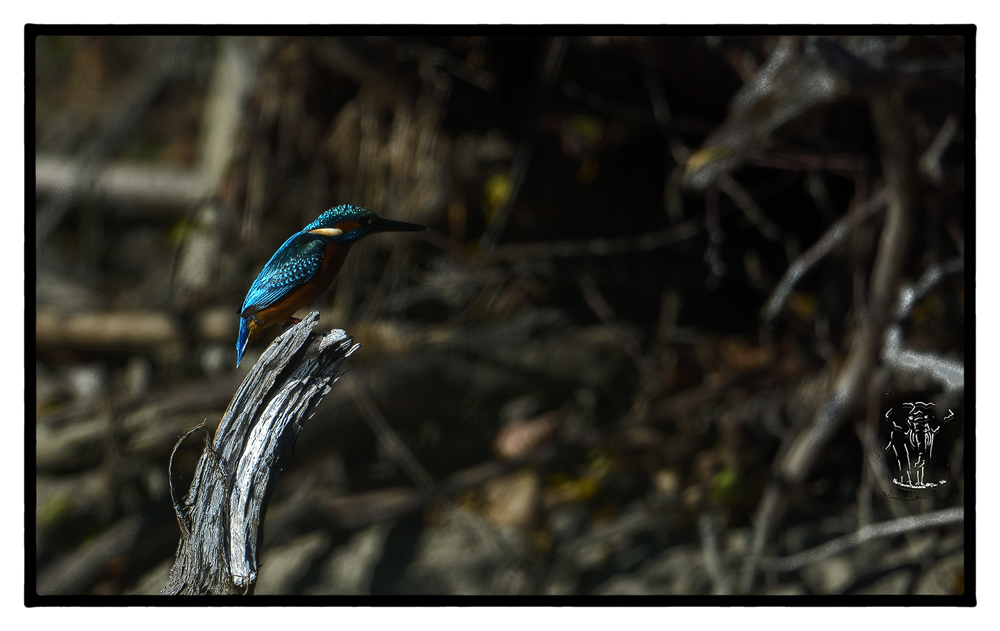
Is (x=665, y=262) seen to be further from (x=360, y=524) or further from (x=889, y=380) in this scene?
(x=360, y=524)

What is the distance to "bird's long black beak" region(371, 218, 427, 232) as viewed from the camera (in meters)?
0.46

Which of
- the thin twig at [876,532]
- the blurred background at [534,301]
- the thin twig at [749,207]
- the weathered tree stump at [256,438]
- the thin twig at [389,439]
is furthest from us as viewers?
the thin twig at [749,207]

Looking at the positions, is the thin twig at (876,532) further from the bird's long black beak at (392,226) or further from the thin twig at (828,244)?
the bird's long black beak at (392,226)

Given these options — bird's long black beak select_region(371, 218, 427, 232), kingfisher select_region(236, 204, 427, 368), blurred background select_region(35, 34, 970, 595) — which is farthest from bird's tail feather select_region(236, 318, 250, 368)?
blurred background select_region(35, 34, 970, 595)

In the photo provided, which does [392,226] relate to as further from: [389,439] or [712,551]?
[712,551]

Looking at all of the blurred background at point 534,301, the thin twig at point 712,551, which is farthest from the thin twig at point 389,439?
the thin twig at point 712,551

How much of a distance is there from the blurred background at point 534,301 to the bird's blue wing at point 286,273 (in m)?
0.55

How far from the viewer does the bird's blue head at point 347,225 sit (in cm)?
48

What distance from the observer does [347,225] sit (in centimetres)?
48

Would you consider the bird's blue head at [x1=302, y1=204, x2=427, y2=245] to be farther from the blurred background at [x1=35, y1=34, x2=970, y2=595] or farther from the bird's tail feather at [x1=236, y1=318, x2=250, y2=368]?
the blurred background at [x1=35, y1=34, x2=970, y2=595]

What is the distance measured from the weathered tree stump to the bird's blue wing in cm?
3

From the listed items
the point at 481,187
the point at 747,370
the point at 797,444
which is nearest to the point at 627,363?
the point at 747,370

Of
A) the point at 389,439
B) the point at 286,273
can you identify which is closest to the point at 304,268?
the point at 286,273

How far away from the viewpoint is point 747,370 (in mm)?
1517
